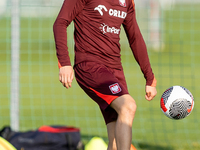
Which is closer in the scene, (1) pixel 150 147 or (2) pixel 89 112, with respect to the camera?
(1) pixel 150 147

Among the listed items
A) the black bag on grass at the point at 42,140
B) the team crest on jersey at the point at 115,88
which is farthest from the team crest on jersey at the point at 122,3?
the black bag on grass at the point at 42,140

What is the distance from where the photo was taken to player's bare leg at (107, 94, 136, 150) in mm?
2871

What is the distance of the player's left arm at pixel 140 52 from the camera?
364 centimetres

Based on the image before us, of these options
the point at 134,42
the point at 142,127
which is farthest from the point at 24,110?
the point at 134,42

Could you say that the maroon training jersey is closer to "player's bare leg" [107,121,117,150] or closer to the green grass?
"player's bare leg" [107,121,117,150]

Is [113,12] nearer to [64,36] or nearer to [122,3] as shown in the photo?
[122,3]

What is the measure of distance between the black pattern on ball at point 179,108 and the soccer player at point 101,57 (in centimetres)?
33

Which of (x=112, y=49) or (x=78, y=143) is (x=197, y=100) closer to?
(x=78, y=143)

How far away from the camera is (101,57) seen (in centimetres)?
329

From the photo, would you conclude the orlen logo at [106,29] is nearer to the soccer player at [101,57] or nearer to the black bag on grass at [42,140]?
the soccer player at [101,57]

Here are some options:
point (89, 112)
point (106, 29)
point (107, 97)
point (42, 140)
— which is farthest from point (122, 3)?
point (89, 112)

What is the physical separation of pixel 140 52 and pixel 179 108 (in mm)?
727

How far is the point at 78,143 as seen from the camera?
15.4ft

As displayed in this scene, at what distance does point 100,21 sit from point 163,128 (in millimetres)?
3983
